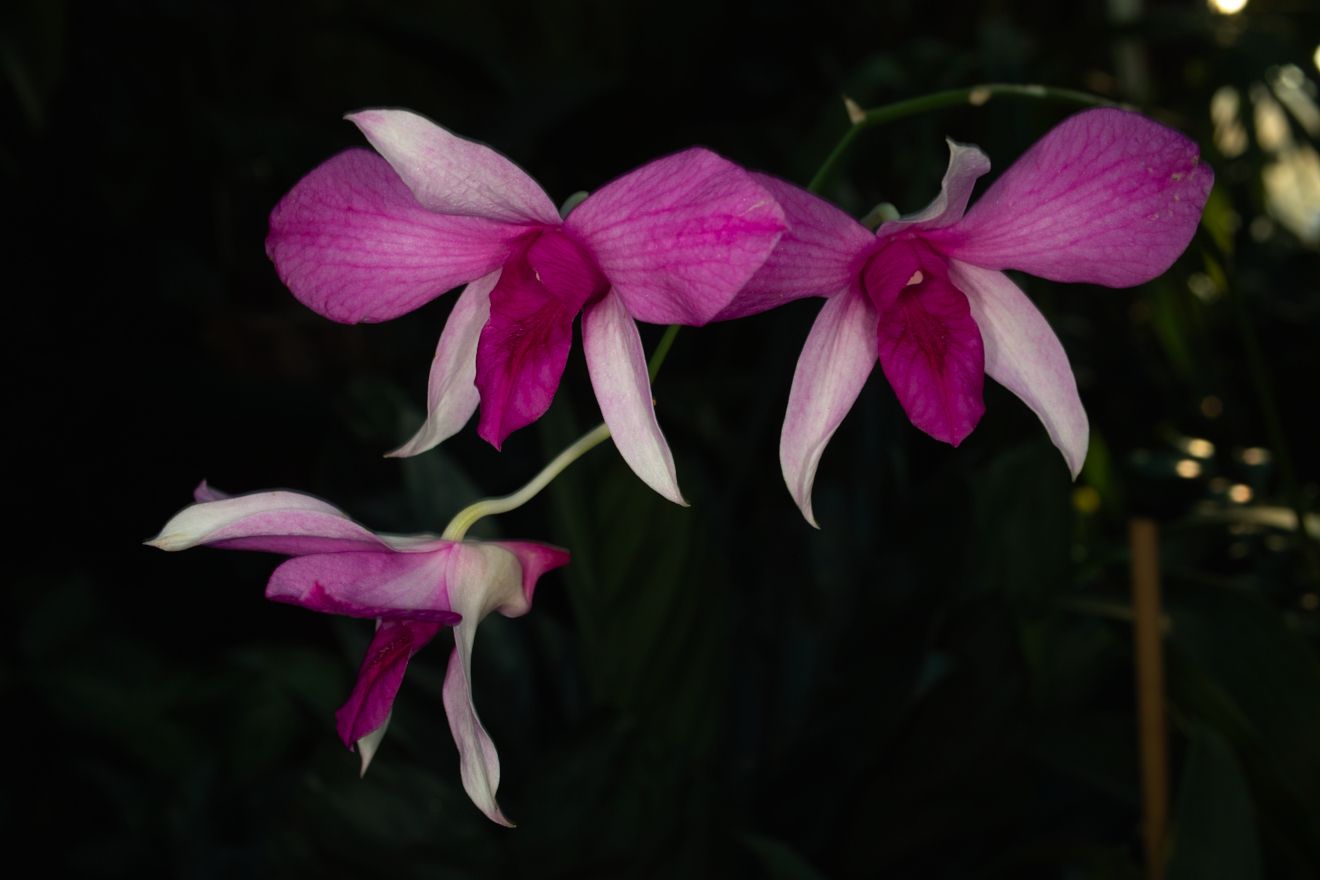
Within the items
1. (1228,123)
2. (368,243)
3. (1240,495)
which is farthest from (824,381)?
(1228,123)

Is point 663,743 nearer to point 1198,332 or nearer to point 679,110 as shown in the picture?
point 1198,332

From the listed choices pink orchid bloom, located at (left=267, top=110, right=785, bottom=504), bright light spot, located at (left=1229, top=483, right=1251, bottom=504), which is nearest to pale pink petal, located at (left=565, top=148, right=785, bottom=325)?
pink orchid bloom, located at (left=267, top=110, right=785, bottom=504)

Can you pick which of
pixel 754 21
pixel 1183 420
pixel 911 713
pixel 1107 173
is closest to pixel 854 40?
pixel 754 21

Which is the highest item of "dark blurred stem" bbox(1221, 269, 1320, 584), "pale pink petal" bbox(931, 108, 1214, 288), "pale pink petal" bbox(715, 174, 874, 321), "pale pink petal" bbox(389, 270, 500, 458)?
"dark blurred stem" bbox(1221, 269, 1320, 584)

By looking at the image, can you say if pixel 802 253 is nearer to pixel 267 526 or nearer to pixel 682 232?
pixel 682 232

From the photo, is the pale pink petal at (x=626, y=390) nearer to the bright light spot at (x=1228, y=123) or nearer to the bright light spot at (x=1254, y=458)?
the bright light spot at (x=1254, y=458)

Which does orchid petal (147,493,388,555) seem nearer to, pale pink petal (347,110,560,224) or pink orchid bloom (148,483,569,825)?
pink orchid bloom (148,483,569,825)
